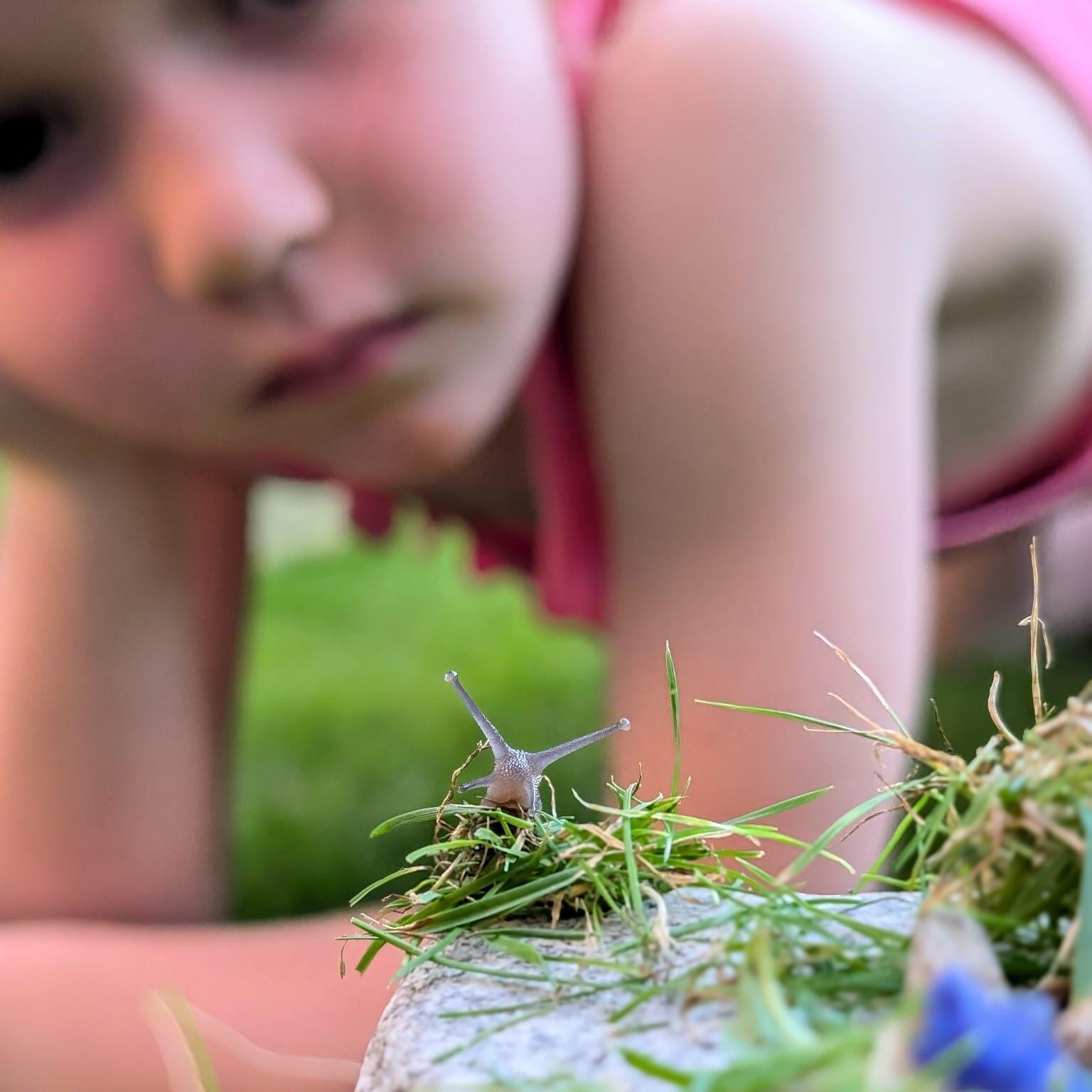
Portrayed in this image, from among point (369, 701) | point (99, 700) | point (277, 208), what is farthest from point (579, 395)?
point (369, 701)

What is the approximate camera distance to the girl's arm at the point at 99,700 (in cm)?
70

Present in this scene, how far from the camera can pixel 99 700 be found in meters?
0.71

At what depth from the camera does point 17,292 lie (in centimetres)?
53

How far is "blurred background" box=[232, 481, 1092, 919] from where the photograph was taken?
101 cm

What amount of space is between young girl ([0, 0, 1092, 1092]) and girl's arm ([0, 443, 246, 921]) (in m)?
0.06

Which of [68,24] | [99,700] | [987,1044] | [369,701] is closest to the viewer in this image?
[987,1044]

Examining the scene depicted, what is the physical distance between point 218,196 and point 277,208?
0.07 feet

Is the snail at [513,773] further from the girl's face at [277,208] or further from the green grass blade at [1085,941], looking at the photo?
the girl's face at [277,208]

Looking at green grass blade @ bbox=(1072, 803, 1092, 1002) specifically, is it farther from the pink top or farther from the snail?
the pink top

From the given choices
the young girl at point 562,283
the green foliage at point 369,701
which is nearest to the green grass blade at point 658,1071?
the young girl at point 562,283

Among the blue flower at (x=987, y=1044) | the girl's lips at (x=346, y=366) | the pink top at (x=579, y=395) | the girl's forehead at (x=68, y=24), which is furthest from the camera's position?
the pink top at (x=579, y=395)

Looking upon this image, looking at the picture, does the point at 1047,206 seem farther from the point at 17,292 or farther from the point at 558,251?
the point at 17,292

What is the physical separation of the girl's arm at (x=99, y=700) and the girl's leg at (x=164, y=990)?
78 mm

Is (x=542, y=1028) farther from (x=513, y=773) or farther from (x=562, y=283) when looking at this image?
(x=562, y=283)
